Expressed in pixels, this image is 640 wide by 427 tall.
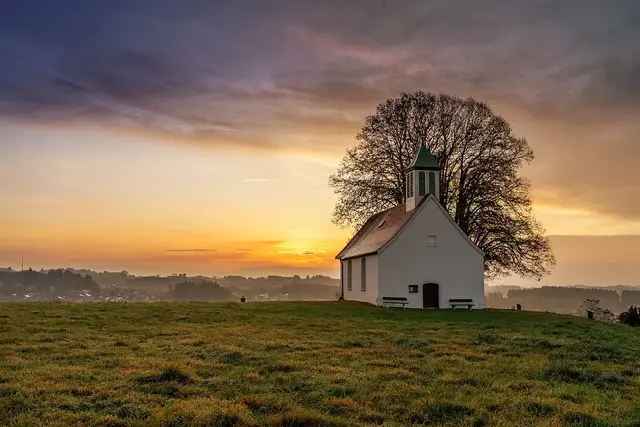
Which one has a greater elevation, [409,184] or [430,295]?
[409,184]

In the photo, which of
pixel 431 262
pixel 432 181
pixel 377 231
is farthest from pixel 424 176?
pixel 431 262

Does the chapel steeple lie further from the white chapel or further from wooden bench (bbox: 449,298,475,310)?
wooden bench (bbox: 449,298,475,310)

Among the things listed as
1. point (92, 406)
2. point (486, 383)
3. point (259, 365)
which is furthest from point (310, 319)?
point (92, 406)

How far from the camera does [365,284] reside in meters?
42.3

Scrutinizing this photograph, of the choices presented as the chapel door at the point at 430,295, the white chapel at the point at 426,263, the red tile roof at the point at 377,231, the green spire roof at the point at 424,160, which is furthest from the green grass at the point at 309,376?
the green spire roof at the point at 424,160

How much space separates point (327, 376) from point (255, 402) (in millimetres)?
2748

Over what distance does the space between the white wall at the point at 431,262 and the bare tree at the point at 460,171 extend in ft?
14.9

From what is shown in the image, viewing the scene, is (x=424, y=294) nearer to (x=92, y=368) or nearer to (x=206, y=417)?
(x=92, y=368)

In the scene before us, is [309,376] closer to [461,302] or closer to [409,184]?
[461,302]

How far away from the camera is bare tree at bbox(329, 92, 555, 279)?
43031 millimetres

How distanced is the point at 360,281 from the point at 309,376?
3077 centimetres

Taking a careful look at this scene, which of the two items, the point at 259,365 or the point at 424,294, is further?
the point at 424,294

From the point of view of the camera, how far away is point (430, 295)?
129 feet

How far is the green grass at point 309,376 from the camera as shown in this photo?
32.4 feet
